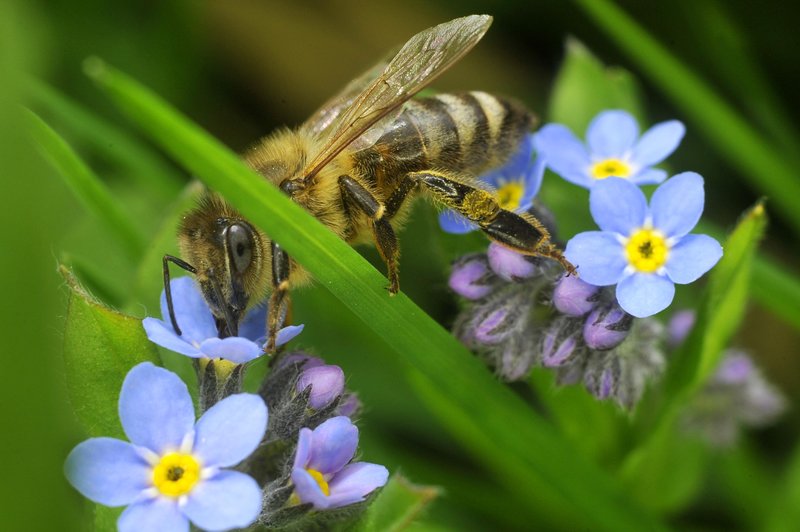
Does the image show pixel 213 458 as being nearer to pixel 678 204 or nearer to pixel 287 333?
pixel 287 333

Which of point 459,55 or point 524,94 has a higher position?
point 524,94

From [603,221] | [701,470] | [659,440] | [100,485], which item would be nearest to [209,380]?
[100,485]

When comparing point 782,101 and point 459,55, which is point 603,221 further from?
point 782,101

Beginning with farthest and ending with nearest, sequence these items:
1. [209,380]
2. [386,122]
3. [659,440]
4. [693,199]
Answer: [659,440] → [386,122] → [693,199] → [209,380]

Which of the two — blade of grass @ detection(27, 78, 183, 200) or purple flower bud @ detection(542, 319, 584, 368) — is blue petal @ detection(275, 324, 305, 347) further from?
blade of grass @ detection(27, 78, 183, 200)

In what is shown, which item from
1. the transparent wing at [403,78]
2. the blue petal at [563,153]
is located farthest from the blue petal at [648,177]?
the transparent wing at [403,78]
